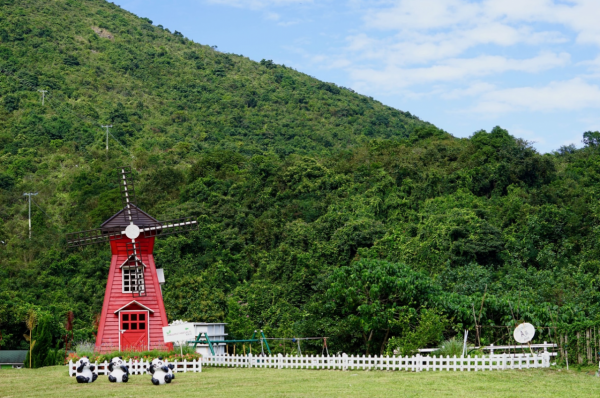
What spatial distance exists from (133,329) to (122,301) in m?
1.10

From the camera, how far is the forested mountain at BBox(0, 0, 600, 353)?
81.4ft

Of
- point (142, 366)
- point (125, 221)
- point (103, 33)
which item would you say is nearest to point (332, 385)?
point (142, 366)

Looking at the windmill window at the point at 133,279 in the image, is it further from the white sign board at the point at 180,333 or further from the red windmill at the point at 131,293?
the white sign board at the point at 180,333

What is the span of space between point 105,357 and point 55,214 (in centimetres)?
3407

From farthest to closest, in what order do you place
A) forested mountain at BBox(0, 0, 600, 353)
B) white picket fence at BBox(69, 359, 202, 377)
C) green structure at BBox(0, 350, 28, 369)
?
green structure at BBox(0, 350, 28, 369)
forested mountain at BBox(0, 0, 600, 353)
white picket fence at BBox(69, 359, 202, 377)

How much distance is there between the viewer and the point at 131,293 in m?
26.2

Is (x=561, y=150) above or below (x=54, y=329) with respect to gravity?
above

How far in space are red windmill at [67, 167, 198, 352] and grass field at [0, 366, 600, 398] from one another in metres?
4.84

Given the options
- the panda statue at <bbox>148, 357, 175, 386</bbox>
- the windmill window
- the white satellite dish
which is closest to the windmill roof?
the windmill window

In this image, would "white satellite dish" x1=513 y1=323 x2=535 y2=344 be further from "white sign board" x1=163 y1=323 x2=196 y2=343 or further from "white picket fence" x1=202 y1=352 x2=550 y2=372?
"white sign board" x1=163 y1=323 x2=196 y2=343

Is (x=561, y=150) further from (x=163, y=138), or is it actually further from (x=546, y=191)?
(x=163, y=138)

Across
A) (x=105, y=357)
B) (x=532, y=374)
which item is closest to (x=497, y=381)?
(x=532, y=374)

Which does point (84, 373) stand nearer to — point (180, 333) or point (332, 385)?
point (180, 333)

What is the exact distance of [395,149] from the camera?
5425cm
